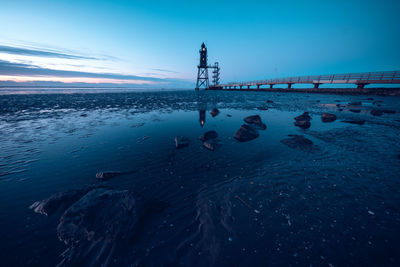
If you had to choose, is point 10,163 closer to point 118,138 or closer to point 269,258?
point 118,138

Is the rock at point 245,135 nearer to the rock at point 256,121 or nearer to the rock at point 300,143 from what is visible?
the rock at point 300,143

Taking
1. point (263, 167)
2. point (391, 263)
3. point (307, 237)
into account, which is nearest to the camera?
point (391, 263)

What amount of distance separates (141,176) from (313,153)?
6808 mm

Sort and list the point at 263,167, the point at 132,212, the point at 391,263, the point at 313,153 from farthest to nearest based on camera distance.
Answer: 1. the point at 313,153
2. the point at 263,167
3. the point at 132,212
4. the point at 391,263

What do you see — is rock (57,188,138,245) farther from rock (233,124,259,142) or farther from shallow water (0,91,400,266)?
rock (233,124,259,142)

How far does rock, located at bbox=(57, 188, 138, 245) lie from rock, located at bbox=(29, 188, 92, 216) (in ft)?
2.06

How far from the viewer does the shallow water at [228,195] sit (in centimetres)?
239

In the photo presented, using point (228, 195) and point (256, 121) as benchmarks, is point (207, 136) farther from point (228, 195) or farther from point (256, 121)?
point (256, 121)

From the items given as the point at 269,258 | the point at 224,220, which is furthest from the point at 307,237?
the point at 224,220

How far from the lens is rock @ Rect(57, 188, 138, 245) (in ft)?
8.62

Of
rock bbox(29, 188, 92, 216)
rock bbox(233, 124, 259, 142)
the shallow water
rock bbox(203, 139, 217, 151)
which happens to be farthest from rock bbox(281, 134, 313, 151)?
rock bbox(29, 188, 92, 216)

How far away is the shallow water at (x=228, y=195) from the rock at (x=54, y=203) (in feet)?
0.57

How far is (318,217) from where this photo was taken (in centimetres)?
302

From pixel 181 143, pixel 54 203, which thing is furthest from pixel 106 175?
pixel 181 143
